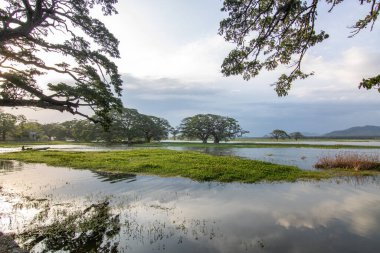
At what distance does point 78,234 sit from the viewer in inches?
375

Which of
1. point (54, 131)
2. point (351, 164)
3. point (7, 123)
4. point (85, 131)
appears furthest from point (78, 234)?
point (54, 131)

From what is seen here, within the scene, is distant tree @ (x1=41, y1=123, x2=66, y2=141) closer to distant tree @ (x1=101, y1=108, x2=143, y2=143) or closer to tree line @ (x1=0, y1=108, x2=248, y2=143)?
tree line @ (x1=0, y1=108, x2=248, y2=143)

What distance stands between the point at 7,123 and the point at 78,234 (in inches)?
4764

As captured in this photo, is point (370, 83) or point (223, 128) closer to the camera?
point (370, 83)

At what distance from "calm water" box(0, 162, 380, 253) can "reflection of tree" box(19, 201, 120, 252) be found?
80 mm

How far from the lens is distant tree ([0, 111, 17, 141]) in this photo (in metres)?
104

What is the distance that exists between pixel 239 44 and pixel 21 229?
40.1 feet

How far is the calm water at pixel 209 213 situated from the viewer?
9.08 m

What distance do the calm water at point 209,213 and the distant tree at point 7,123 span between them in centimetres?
10528

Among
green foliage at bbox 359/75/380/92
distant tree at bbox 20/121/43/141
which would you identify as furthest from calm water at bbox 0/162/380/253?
distant tree at bbox 20/121/43/141

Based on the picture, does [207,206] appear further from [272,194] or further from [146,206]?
[272,194]

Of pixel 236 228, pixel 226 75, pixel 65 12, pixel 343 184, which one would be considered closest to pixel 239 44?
pixel 226 75

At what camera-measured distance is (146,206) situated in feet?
44.4

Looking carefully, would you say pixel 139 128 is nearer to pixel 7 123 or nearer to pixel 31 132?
pixel 7 123
